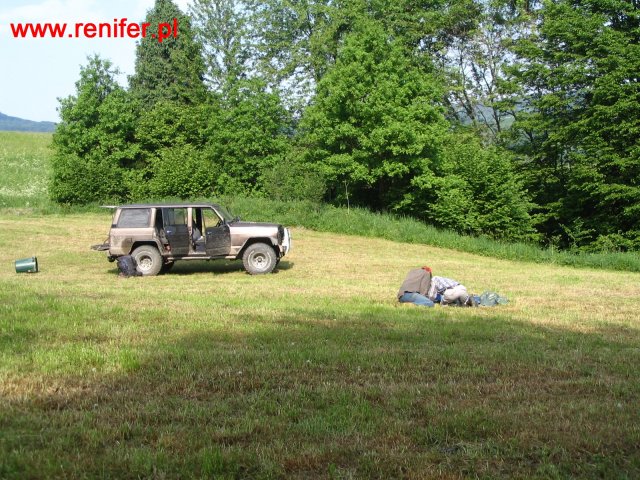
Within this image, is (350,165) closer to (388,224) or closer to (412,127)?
(412,127)

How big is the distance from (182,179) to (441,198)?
1589 cm

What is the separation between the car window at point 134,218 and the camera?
1772 cm

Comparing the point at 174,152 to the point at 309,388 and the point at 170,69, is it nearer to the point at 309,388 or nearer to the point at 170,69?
the point at 170,69

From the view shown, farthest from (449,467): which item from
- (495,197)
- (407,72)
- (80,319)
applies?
(407,72)

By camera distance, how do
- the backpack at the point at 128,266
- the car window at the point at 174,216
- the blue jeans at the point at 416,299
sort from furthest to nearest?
the car window at the point at 174,216, the backpack at the point at 128,266, the blue jeans at the point at 416,299

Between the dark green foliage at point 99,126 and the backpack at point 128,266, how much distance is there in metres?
25.2

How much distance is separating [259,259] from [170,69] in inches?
1507

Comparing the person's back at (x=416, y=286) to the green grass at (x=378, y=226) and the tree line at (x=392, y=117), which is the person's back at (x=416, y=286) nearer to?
the green grass at (x=378, y=226)

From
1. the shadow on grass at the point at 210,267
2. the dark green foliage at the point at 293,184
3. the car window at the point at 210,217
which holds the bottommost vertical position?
the shadow on grass at the point at 210,267

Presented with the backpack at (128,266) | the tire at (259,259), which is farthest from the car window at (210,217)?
the backpack at (128,266)

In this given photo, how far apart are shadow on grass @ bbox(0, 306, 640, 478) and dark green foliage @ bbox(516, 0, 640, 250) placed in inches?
1068

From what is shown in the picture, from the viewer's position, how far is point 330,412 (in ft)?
16.7

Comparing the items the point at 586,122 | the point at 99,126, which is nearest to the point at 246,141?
the point at 99,126

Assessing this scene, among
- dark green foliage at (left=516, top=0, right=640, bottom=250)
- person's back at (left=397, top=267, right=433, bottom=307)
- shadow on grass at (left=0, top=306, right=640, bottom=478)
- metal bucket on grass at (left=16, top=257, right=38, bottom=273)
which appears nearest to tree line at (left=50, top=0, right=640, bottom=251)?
dark green foliage at (left=516, top=0, right=640, bottom=250)
